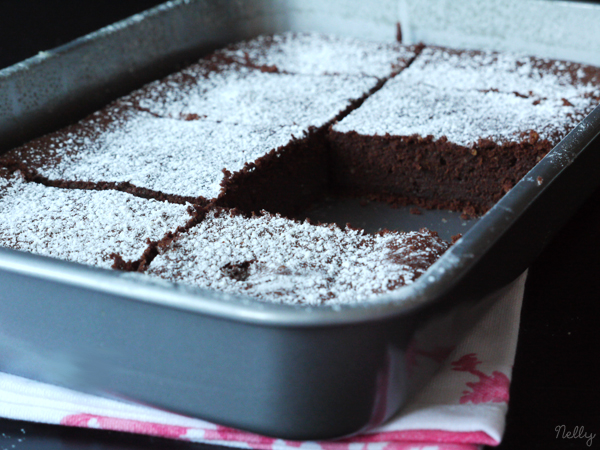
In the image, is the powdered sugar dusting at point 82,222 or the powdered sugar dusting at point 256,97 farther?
the powdered sugar dusting at point 256,97

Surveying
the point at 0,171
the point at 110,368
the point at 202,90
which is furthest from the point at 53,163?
the point at 110,368

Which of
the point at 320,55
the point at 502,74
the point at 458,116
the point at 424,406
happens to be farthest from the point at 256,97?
the point at 424,406

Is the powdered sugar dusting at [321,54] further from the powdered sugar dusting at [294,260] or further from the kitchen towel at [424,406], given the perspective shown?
the kitchen towel at [424,406]

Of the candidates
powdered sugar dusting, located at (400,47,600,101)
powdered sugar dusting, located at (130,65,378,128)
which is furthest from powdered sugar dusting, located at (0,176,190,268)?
powdered sugar dusting, located at (400,47,600,101)

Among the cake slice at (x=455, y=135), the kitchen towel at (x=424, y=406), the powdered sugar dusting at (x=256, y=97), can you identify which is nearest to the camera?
the kitchen towel at (x=424, y=406)

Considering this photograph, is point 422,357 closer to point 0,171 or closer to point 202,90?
point 0,171

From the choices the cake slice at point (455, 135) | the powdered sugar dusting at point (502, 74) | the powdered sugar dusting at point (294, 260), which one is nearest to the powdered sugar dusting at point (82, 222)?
the powdered sugar dusting at point (294, 260)
